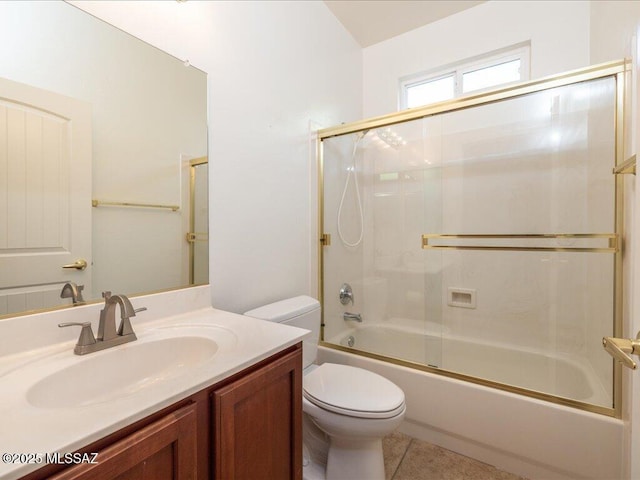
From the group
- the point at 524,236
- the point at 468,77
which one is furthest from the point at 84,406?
the point at 468,77

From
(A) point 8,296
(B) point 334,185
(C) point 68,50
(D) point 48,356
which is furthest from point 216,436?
(B) point 334,185

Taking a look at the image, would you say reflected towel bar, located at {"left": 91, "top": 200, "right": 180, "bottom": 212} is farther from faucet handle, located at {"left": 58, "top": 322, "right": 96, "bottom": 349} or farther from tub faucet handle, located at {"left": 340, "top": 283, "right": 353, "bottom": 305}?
tub faucet handle, located at {"left": 340, "top": 283, "right": 353, "bottom": 305}

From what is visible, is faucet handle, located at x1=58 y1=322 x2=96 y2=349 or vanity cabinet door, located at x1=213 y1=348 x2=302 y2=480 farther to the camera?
faucet handle, located at x1=58 y1=322 x2=96 y2=349

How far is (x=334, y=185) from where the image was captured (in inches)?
87.9

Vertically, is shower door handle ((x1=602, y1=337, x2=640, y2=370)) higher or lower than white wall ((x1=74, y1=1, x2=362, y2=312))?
lower

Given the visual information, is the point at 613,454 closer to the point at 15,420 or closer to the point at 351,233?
the point at 351,233

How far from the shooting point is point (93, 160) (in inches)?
40.7

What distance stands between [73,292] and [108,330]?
0.60 feet

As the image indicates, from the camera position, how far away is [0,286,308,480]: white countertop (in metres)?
0.49

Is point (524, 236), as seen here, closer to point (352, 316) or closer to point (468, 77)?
point (352, 316)

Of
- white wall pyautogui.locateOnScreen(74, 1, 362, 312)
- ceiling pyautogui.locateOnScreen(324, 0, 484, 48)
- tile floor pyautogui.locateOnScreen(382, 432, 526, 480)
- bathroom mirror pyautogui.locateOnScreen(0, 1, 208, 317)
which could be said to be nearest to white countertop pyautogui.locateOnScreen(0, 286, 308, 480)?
bathroom mirror pyautogui.locateOnScreen(0, 1, 208, 317)

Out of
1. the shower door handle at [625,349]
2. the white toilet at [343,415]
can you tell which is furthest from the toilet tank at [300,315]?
the shower door handle at [625,349]

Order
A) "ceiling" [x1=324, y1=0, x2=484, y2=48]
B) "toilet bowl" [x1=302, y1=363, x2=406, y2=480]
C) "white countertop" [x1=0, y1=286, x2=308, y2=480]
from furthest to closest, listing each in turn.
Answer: "ceiling" [x1=324, y1=0, x2=484, y2=48]
"toilet bowl" [x1=302, y1=363, x2=406, y2=480]
"white countertop" [x1=0, y1=286, x2=308, y2=480]

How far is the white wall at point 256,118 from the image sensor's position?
51.8 inches
